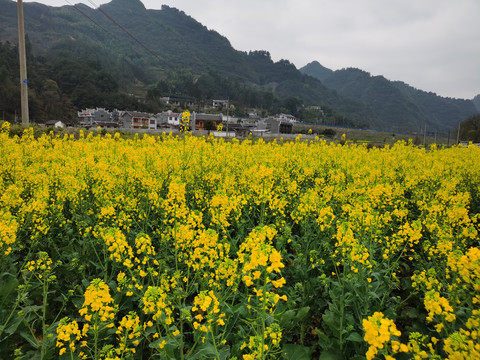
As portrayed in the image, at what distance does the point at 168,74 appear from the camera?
135 meters

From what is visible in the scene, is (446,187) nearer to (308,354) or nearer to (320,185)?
(320,185)

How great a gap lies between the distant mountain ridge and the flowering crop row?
73.9 metres

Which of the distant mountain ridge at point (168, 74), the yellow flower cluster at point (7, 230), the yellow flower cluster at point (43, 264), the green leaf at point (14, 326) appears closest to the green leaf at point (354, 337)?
the yellow flower cluster at point (43, 264)

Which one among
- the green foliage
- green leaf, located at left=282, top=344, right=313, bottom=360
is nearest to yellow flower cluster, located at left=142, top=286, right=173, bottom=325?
green leaf, located at left=282, top=344, right=313, bottom=360

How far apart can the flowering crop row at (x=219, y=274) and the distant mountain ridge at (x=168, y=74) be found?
7394 cm

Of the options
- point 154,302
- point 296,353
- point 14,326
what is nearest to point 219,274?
point 154,302

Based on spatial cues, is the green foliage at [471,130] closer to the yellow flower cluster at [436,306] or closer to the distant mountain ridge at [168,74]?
the distant mountain ridge at [168,74]

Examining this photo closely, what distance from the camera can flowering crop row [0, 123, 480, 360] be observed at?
1.89 meters

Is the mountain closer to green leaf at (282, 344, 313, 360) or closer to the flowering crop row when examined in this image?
the flowering crop row

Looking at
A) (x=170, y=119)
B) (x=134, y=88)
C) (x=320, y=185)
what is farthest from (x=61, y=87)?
(x=320, y=185)

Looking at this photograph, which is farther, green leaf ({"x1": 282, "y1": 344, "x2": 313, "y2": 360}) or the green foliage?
the green foliage

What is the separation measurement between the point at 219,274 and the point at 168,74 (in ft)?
477

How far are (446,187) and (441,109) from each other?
21396cm

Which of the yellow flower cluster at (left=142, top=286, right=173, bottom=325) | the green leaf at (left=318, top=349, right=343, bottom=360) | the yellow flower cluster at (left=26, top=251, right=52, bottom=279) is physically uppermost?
the yellow flower cluster at (left=142, top=286, right=173, bottom=325)
